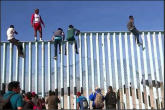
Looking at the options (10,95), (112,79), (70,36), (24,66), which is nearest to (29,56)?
(24,66)

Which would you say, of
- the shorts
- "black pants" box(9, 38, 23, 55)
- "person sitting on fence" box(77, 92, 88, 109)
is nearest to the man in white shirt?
"black pants" box(9, 38, 23, 55)

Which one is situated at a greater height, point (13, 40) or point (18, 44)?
point (13, 40)

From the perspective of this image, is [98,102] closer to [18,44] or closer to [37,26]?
[18,44]

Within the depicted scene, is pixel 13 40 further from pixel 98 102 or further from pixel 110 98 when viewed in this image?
pixel 110 98

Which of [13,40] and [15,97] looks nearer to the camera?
[15,97]

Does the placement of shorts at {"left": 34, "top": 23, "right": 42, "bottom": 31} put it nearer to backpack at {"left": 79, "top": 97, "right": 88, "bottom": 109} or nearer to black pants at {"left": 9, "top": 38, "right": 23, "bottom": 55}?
black pants at {"left": 9, "top": 38, "right": 23, "bottom": 55}

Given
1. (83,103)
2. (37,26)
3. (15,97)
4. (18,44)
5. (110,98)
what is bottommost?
(83,103)

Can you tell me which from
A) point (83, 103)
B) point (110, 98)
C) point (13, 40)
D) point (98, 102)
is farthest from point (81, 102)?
point (13, 40)

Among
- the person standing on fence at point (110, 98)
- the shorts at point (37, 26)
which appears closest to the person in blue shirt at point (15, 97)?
the person standing on fence at point (110, 98)

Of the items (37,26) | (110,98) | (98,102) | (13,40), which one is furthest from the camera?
(37,26)

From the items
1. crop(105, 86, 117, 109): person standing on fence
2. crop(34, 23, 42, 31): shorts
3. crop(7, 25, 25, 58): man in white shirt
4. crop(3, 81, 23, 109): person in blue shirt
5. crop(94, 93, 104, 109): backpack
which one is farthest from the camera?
crop(34, 23, 42, 31): shorts


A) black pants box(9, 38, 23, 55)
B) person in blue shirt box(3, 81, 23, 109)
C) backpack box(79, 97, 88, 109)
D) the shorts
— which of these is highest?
the shorts

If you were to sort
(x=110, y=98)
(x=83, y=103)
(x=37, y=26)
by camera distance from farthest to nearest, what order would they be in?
(x=37, y=26), (x=110, y=98), (x=83, y=103)

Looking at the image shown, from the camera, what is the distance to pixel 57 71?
32.6 ft
